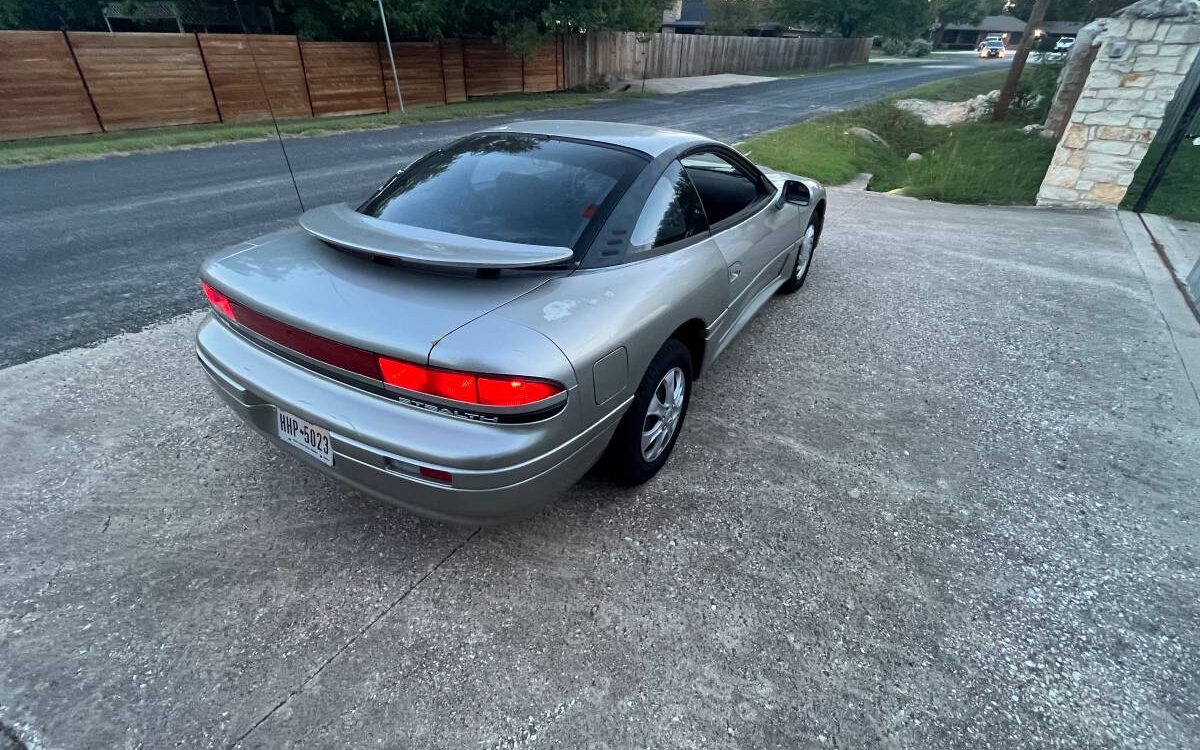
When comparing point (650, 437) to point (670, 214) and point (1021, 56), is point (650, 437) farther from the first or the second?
point (1021, 56)

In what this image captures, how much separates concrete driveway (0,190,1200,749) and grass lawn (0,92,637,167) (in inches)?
384

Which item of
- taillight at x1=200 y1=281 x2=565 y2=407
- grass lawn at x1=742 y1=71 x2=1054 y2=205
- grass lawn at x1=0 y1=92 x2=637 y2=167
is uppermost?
taillight at x1=200 y1=281 x2=565 y2=407

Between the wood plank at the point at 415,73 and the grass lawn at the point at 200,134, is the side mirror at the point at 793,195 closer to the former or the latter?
the grass lawn at the point at 200,134

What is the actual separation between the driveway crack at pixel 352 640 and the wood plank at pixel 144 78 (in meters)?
16.1

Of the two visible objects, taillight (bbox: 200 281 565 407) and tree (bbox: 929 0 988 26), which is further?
tree (bbox: 929 0 988 26)

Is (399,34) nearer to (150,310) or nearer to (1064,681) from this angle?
(150,310)

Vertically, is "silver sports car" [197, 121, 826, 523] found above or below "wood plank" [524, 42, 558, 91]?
above

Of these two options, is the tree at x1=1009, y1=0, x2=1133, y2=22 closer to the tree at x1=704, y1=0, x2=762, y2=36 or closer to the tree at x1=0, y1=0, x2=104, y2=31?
the tree at x1=704, y1=0, x2=762, y2=36

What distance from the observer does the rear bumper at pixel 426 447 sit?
1788 mm

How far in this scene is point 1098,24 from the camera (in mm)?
10117

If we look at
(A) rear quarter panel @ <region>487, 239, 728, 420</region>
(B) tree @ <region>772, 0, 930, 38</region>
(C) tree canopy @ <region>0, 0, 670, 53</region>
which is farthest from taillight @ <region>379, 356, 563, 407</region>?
(B) tree @ <region>772, 0, 930, 38</region>

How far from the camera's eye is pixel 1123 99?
689 cm

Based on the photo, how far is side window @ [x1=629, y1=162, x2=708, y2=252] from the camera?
248cm

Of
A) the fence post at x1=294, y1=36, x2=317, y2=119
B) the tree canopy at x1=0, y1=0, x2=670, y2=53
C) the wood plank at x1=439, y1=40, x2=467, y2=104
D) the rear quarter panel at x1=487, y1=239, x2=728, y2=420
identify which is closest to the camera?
the rear quarter panel at x1=487, y1=239, x2=728, y2=420
